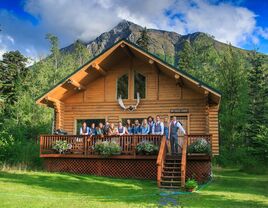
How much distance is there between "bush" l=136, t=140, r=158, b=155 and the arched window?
15.6 feet

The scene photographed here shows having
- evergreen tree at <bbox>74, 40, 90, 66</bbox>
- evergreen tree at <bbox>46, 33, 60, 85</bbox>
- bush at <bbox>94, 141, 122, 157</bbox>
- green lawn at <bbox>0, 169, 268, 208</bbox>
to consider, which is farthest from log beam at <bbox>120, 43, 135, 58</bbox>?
evergreen tree at <bbox>74, 40, 90, 66</bbox>

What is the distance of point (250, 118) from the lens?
110 ft

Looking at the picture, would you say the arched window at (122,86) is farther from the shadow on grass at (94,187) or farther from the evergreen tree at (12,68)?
the evergreen tree at (12,68)

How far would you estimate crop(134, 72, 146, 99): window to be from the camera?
21.3 metres

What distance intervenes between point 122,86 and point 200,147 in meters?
6.71

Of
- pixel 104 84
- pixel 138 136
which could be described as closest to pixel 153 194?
pixel 138 136

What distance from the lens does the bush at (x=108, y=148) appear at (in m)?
17.5

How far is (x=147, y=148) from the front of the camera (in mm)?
17109

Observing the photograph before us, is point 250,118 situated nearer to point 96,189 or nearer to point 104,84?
point 104,84

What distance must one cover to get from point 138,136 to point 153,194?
498 centimetres

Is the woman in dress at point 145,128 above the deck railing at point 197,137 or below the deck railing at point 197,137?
above

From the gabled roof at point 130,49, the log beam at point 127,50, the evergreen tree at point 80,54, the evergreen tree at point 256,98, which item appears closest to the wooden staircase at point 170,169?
the gabled roof at point 130,49

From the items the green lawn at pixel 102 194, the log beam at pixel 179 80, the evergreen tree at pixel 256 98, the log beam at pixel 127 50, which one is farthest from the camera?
the evergreen tree at pixel 256 98

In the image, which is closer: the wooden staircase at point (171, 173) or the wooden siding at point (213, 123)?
the wooden staircase at point (171, 173)
